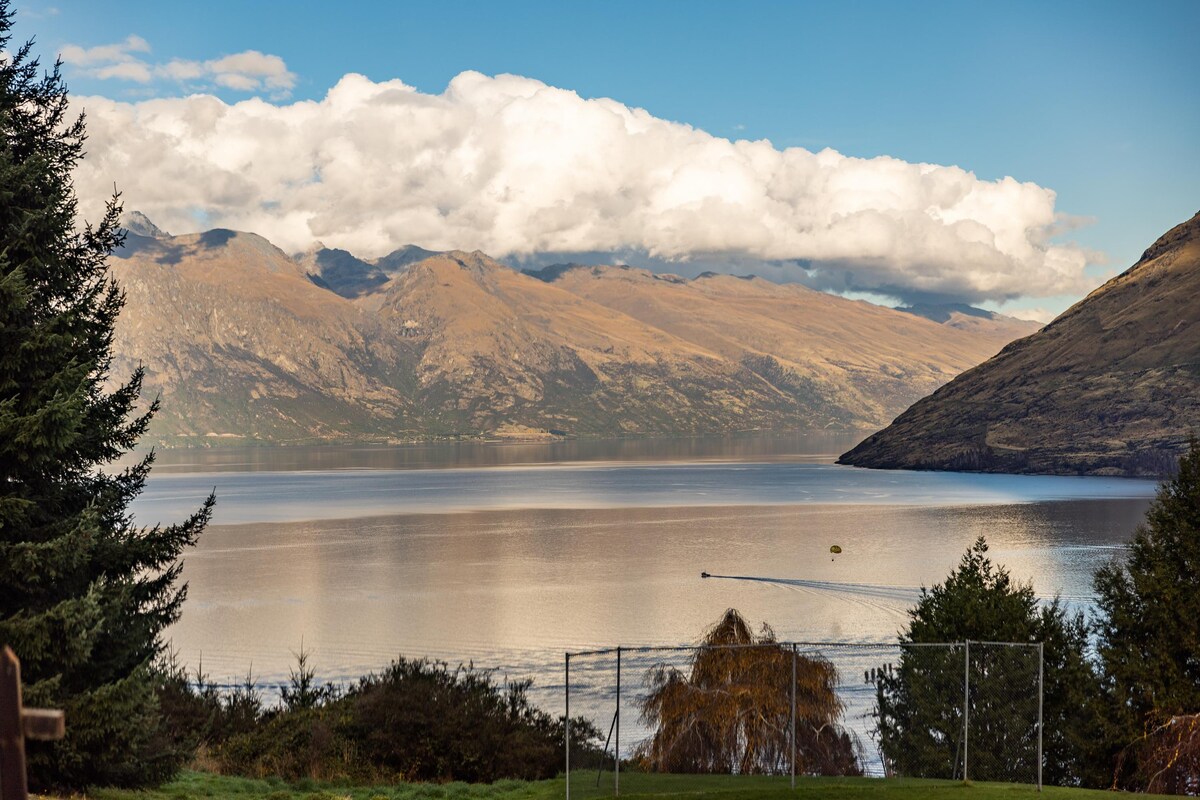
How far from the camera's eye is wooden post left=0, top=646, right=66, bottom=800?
6789 mm

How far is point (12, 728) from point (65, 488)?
1672 centimetres

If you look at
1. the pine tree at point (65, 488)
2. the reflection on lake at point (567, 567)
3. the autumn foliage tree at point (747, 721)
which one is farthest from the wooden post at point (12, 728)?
the reflection on lake at point (567, 567)

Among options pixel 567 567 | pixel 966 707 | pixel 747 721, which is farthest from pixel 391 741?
pixel 567 567

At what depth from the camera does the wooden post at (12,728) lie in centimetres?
679

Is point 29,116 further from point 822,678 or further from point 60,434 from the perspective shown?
point 822,678

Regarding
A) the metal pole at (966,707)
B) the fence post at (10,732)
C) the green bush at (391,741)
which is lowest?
the green bush at (391,741)

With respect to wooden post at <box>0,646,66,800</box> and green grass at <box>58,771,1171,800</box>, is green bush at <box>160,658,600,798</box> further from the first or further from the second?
wooden post at <box>0,646,66,800</box>

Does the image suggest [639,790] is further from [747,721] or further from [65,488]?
[65,488]

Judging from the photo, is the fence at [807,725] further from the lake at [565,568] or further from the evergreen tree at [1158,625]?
the lake at [565,568]

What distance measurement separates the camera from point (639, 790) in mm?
25875

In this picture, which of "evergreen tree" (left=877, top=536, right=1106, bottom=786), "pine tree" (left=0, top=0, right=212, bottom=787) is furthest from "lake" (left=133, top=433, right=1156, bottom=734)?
"pine tree" (left=0, top=0, right=212, bottom=787)

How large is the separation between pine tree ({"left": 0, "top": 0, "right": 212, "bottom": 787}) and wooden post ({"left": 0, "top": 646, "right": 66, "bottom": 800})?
530 inches

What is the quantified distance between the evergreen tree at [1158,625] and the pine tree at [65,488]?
25.3 metres

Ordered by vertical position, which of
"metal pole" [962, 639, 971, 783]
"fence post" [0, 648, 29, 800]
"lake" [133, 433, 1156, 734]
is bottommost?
"lake" [133, 433, 1156, 734]
